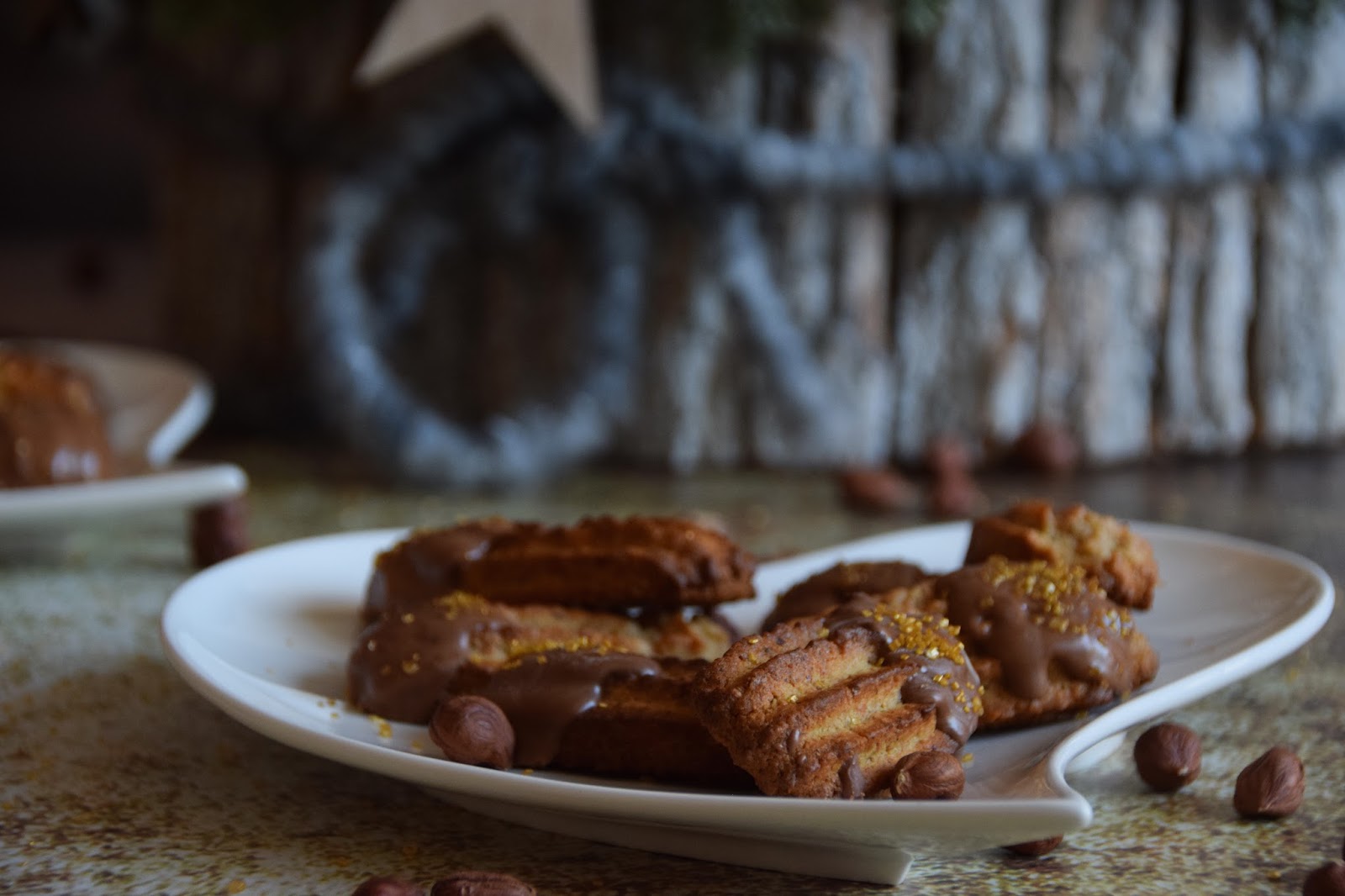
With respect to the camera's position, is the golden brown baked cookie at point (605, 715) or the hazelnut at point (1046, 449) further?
the hazelnut at point (1046, 449)

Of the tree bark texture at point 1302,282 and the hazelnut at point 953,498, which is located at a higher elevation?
the tree bark texture at point 1302,282

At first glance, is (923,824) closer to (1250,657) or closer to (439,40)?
(1250,657)

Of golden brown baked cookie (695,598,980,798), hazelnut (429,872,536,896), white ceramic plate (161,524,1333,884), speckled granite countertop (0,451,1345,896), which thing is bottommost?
speckled granite countertop (0,451,1345,896)

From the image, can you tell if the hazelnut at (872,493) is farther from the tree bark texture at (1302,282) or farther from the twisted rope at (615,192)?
the tree bark texture at (1302,282)

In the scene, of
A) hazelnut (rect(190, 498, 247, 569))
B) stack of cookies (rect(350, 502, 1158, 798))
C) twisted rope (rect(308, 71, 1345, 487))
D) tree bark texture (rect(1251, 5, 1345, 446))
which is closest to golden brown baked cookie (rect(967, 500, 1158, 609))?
stack of cookies (rect(350, 502, 1158, 798))

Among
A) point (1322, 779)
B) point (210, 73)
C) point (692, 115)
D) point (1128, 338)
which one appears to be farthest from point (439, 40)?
point (1322, 779)

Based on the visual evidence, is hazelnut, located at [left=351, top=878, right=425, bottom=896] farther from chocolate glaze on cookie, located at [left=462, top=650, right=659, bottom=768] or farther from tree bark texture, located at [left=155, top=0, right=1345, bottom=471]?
tree bark texture, located at [left=155, top=0, right=1345, bottom=471]

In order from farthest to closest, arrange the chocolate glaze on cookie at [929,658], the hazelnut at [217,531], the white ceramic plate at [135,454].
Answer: the hazelnut at [217,531]
the white ceramic plate at [135,454]
the chocolate glaze on cookie at [929,658]

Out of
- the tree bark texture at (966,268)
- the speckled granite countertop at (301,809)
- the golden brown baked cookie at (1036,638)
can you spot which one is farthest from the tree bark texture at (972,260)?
the golden brown baked cookie at (1036,638)
